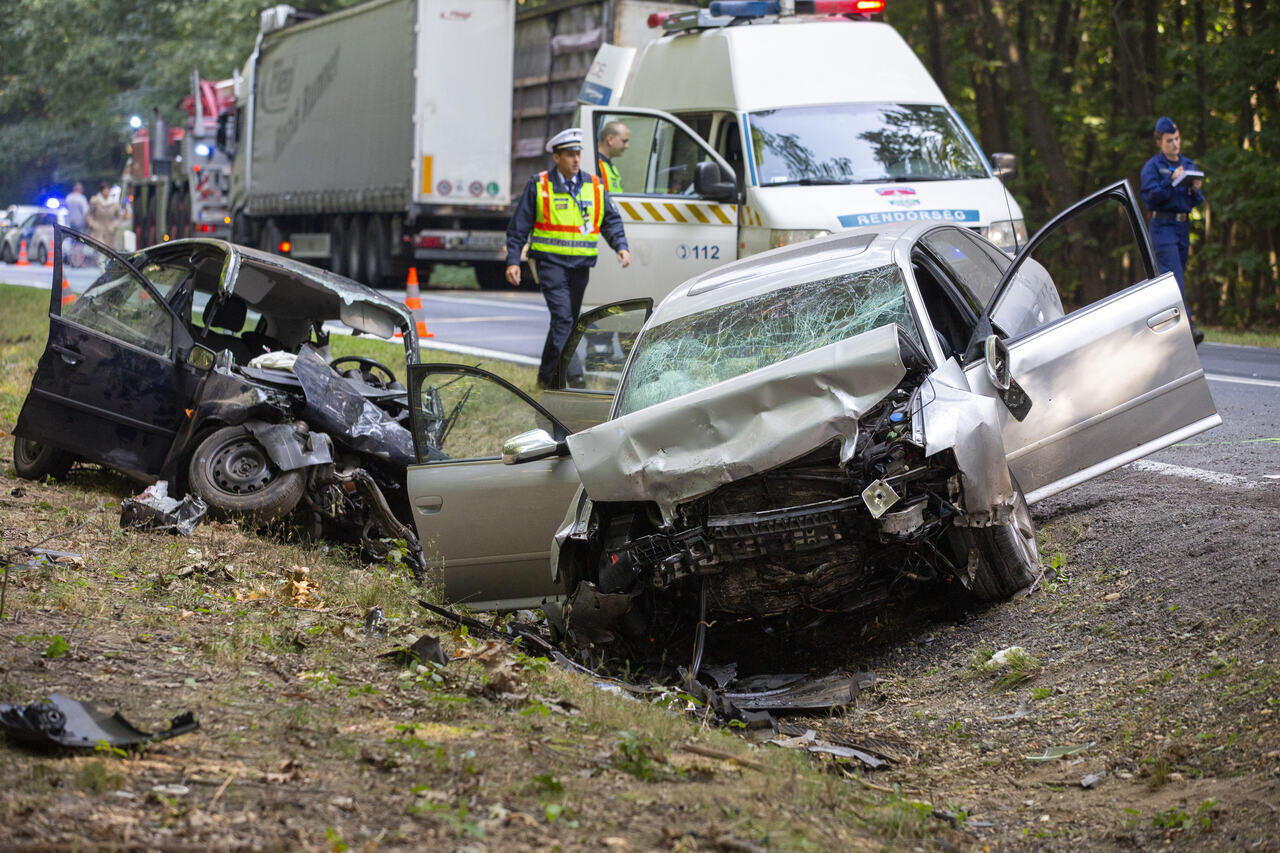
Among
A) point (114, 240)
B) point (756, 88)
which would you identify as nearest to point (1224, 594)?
point (756, 88)

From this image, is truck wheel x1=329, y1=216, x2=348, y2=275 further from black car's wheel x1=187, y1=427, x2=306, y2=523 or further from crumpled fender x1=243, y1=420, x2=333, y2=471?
crumpled fender x1=243, y1=420, x2=333, y2=471

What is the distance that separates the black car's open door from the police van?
3822 mm

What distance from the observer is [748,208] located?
10641mm

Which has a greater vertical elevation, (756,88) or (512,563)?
(756,88)

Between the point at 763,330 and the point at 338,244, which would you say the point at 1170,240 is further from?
the point at 338,244

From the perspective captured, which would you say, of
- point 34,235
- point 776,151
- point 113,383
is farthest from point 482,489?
point 34,235

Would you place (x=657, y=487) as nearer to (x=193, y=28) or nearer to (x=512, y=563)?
(x=512, y=563)

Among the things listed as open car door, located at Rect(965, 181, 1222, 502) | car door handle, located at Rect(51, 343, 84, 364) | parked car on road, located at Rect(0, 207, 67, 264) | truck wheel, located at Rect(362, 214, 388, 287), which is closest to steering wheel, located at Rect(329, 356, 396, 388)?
car door handle, located at Rect(51, 343, 84, 364)

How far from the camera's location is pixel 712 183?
10453 mm

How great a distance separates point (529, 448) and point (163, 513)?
8.03 feet

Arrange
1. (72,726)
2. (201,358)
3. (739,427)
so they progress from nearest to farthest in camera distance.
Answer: (72,726) < (739,427) < (201,358)

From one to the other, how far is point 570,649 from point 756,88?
631cm

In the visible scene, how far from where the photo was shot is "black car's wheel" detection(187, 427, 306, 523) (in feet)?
25.0

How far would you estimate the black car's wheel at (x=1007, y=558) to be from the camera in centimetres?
564
